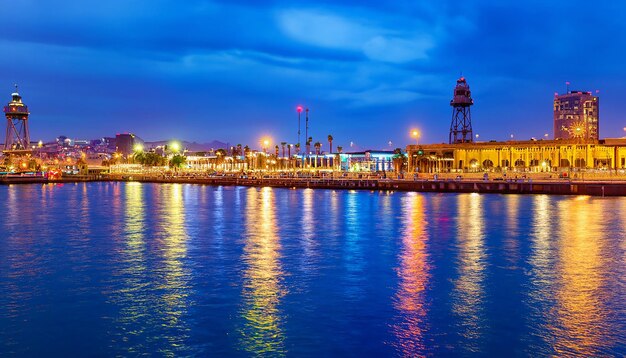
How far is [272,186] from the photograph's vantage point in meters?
127

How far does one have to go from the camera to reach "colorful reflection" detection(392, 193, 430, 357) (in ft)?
54.3

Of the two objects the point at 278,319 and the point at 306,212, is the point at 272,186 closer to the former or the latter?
the point at 306,212

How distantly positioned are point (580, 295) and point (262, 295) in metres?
11.5

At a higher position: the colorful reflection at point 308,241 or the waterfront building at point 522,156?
the waterfront building at point 522,156

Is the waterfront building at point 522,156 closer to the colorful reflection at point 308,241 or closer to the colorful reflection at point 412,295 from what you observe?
the colorful reflection at point 308,241

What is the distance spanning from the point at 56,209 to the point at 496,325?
58.0m

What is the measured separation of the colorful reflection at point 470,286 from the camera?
17.6m

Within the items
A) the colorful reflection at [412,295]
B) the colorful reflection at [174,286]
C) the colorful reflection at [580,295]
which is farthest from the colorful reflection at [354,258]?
the colorful reflection at [580,295]

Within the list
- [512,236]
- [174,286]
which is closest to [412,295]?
[174,286]

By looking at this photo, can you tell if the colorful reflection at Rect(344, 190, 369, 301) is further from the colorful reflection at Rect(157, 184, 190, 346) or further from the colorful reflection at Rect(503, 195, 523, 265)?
the colorful reflection at Rect(503, 195, 523, 265)

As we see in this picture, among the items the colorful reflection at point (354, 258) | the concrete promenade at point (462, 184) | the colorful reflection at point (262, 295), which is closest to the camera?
the colorful reflection at point (262, 295)

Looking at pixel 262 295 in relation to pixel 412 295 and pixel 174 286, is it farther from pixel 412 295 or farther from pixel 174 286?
pixel 412 295

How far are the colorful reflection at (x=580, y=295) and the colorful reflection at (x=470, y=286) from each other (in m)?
2.20

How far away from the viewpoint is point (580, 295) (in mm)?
21703
